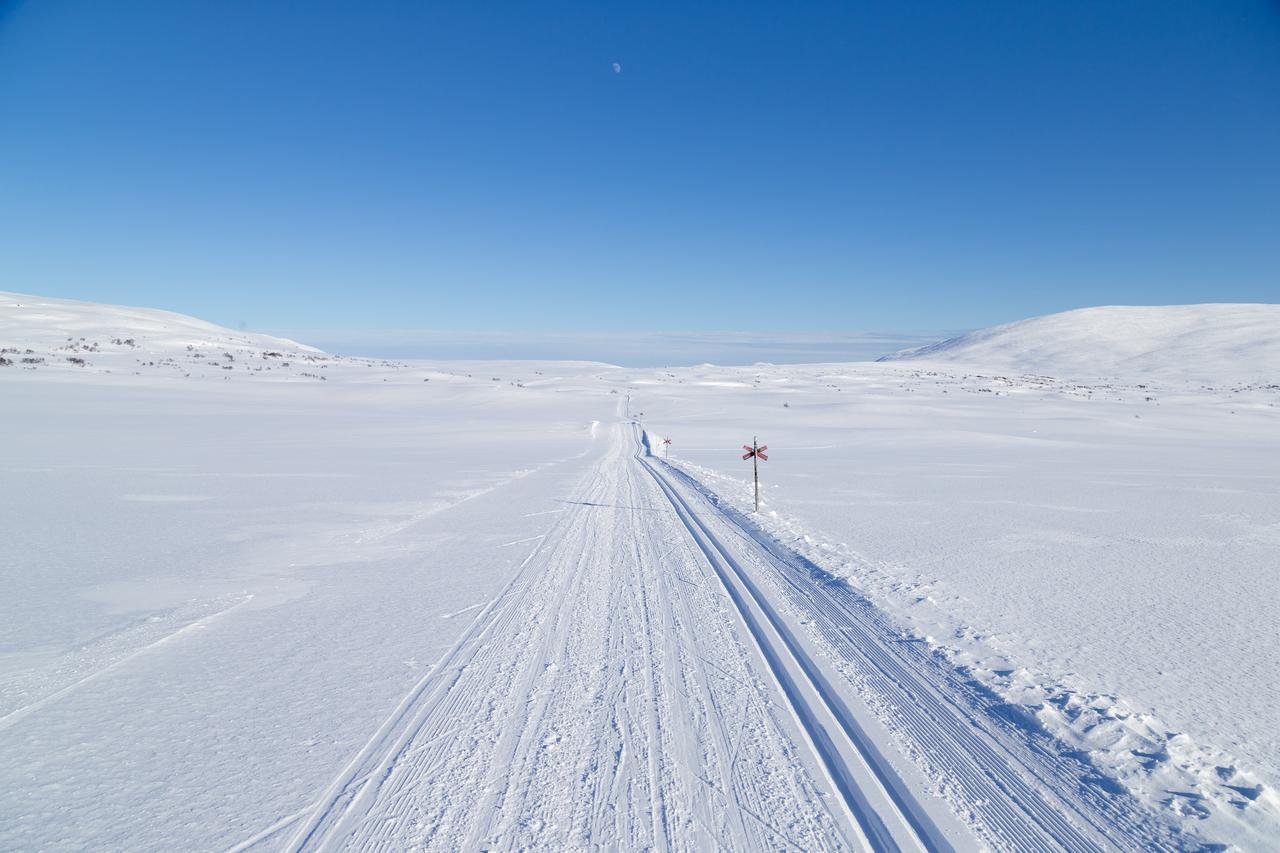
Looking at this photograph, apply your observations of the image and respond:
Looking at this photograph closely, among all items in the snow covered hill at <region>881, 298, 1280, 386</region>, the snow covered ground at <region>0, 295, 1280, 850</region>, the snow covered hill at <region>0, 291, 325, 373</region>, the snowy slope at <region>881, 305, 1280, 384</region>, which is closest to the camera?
the snow covered ground at <region>0, 295, 1280, 850</region>

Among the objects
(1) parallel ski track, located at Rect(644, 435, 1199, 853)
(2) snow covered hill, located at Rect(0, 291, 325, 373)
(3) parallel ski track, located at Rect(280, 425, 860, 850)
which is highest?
(2) snow covered hill, located at Rect(0, 291, 325, 373)

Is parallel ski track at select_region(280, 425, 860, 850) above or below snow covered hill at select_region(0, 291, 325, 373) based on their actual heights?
below

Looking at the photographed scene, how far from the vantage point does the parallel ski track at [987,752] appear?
377 cm

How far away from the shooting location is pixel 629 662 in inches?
231

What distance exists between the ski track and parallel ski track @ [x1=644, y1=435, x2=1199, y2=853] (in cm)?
2

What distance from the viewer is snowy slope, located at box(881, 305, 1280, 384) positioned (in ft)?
295

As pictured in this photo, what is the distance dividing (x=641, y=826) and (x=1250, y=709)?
5.02 m

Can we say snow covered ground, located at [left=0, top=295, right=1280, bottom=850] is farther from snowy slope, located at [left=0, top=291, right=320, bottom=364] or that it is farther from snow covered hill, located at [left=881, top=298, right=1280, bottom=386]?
snow covered hill, located at [left=881, top=298, right=1280, bottom=386]

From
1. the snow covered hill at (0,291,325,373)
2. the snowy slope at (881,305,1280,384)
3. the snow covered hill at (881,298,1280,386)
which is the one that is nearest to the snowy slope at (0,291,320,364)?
the snow covered hill at (0,291,325,373)

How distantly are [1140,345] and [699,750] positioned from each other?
471ft

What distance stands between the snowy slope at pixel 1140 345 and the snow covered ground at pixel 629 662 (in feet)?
315

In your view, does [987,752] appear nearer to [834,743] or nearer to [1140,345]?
[834,743]

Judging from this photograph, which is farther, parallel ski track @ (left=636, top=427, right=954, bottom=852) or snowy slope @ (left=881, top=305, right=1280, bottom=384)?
snowy slope @ (left=881, top=305, right=1280, bottom=384)

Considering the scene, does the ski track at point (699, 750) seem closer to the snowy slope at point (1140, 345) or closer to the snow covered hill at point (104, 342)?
the snow covered hill at point (104, 342)
